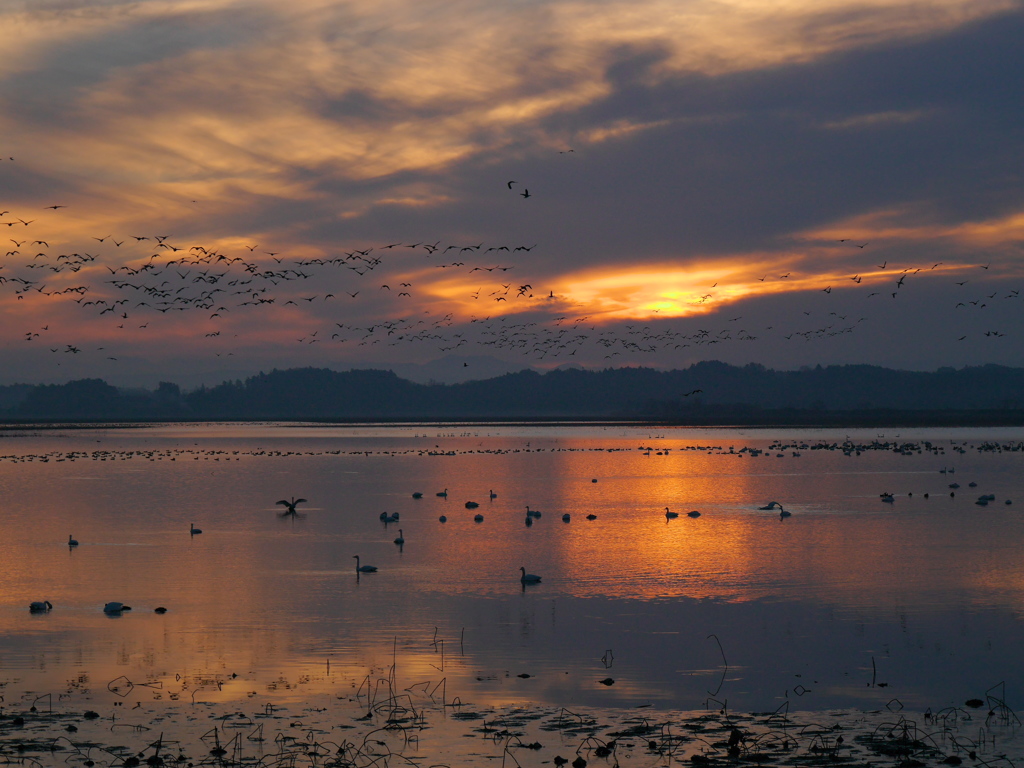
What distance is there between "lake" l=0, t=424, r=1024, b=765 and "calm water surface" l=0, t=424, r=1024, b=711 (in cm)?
8

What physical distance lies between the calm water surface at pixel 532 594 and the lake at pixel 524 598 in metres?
0.08

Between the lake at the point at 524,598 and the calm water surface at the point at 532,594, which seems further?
the calm water surface at the point at 532,594

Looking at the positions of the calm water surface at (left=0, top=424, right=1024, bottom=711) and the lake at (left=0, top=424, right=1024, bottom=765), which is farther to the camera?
the calm water surface at (left=0, top=424, right=1024, bottom=711)

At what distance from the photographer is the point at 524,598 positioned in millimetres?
22391

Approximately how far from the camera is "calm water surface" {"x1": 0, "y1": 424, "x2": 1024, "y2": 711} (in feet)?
50.8

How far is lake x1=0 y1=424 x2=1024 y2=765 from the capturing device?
15.1 metres

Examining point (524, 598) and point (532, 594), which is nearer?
point (524, 598)

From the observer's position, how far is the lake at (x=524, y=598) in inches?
595

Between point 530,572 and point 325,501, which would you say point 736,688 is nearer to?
point 530,572

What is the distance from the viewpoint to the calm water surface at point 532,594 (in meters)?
15.5

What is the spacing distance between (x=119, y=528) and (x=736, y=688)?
26.6 m

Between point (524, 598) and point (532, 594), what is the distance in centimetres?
→ 53

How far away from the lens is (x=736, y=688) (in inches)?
590

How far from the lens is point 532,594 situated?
75.1ft
